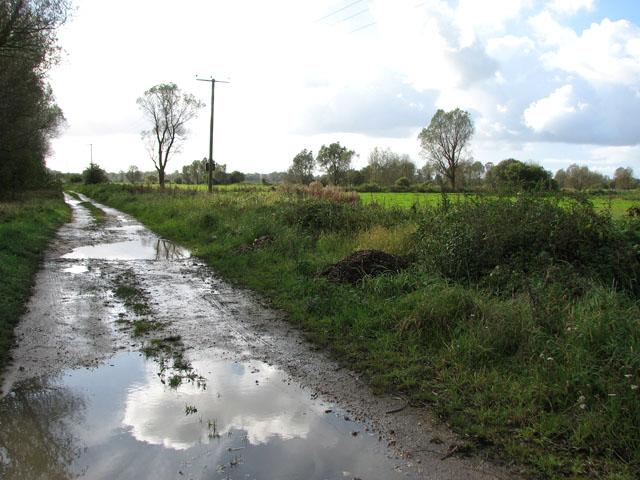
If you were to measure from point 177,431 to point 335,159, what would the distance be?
94782 mm

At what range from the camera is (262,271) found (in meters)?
9.59

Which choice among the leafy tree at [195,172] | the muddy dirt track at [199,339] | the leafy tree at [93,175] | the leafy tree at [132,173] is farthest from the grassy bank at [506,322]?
the leafy tree at [195,172]

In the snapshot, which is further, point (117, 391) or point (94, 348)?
point (94, 348)

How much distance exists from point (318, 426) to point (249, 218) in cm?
1242

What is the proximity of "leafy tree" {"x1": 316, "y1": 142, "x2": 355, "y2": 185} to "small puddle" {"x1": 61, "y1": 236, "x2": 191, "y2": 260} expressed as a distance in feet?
269

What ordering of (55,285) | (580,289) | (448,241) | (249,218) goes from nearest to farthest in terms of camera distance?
(580,289) < (448,241) < (55,285) < (249,218)

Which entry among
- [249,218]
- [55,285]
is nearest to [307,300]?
[55,285]

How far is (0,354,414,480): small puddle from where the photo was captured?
3102mm

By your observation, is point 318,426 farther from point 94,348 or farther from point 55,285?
point 55,285

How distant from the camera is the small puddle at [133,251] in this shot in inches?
460

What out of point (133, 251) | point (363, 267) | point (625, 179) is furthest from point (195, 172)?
point (363, 267)

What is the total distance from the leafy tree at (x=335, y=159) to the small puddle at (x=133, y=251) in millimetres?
82006

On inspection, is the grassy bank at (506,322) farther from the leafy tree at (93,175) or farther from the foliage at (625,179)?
the leafy tree at (93,175)

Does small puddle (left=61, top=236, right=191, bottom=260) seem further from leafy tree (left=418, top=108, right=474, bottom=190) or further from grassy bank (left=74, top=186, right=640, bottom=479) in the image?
leafy tree (left=418, top=108, right=474, bottom=190)
